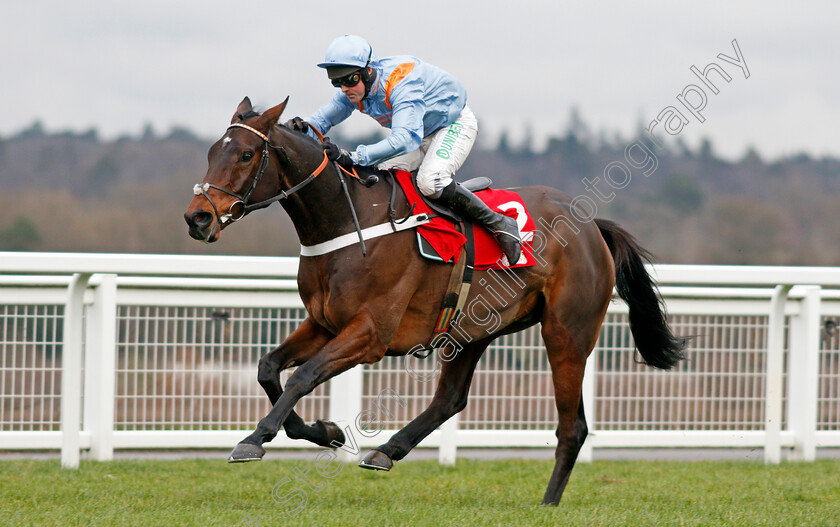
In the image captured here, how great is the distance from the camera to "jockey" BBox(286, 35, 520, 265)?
4676 mm

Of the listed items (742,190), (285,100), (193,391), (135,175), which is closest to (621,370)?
(193,391)

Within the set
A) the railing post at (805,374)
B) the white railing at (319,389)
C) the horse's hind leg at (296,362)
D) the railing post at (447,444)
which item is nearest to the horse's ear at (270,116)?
the horse's hind leg at (296,362)

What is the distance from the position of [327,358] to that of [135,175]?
32281mm

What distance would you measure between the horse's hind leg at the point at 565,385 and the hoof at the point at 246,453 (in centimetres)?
178

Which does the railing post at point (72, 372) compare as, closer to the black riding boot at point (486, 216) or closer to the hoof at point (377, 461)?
the hoof at point (377, 461)

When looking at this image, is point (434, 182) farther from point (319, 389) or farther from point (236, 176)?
point (319, 389)

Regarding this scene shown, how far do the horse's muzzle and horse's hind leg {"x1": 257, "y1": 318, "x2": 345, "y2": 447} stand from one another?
803mm

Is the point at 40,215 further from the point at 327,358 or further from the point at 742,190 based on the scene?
the point at 327,358

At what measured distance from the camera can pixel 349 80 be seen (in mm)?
4734

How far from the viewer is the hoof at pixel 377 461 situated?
16.2 feet

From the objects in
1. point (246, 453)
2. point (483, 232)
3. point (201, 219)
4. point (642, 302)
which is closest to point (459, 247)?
point (483, 232)

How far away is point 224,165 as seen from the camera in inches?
169

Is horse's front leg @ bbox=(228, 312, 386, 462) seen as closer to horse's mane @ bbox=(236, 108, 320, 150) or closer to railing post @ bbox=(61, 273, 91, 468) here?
horse's mane @ bbox=(236, 108, 320, 150)

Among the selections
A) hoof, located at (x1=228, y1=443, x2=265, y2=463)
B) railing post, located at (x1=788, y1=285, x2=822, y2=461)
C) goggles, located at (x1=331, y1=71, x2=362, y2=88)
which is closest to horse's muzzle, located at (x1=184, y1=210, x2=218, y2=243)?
hoof, located at (x1=228, y1=443, x2=265, y2=463)
